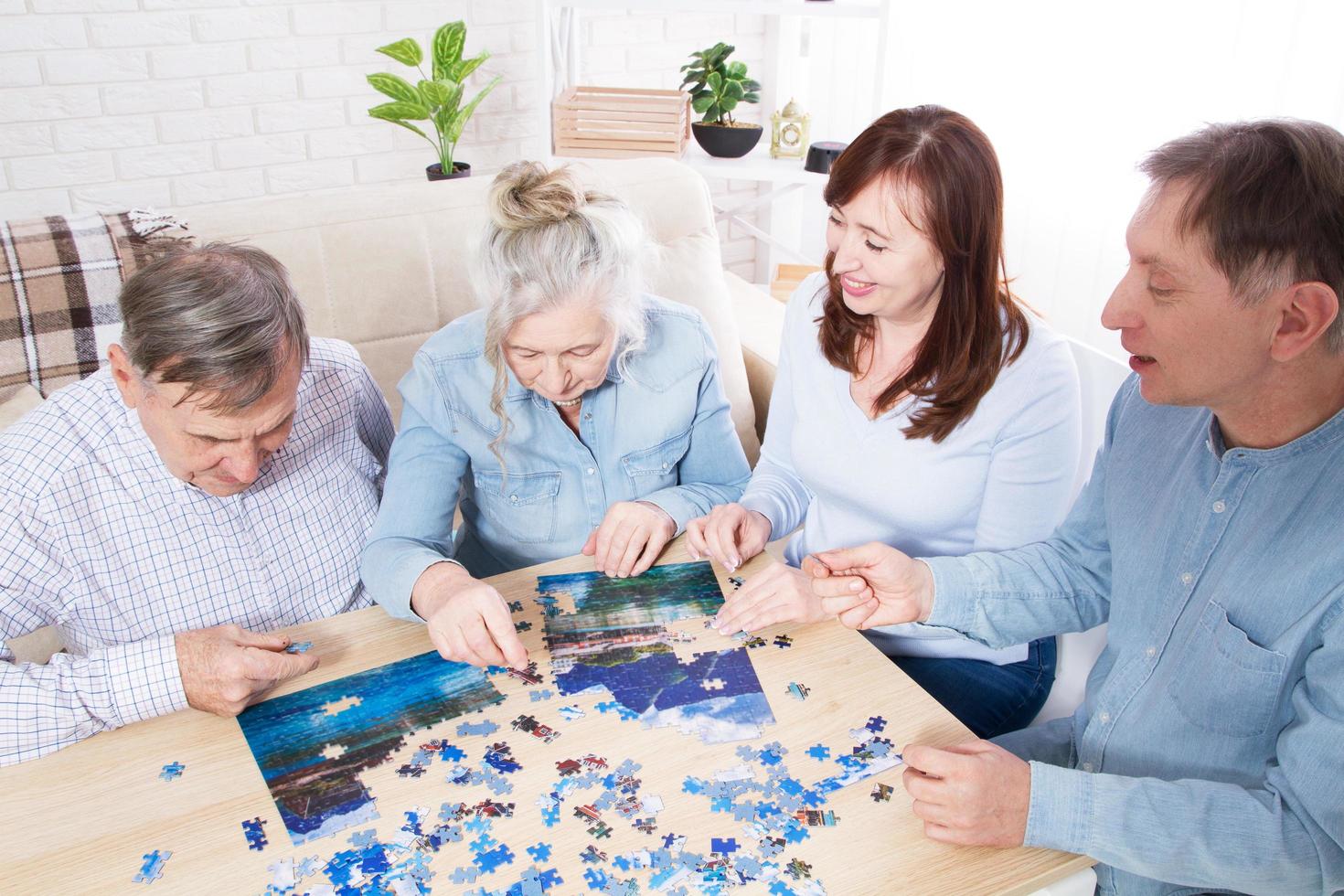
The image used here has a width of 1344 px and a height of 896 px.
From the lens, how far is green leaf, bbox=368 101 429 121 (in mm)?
3492

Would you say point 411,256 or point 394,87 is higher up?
point 394,87

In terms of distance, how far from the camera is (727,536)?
5.62 feet

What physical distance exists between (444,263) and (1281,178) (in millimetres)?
1822

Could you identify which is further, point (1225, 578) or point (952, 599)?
point (952, 599)

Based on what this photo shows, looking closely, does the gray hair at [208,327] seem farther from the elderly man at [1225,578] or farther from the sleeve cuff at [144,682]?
the elderly man at [1225,578]

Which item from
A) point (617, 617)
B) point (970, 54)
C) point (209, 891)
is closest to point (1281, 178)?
point (617, 617)

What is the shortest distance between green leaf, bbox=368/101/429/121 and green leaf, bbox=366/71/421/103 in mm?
21

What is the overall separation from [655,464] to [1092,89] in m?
1.83

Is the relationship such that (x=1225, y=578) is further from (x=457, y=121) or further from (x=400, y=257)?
(x=457, y=121)

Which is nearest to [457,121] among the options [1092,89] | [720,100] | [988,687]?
[720,100]

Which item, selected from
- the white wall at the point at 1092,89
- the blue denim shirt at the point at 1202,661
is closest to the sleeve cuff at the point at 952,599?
the blue denim shirt at the point at 1202,661

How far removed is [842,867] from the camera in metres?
1.17

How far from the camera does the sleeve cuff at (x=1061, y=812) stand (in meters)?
1.19

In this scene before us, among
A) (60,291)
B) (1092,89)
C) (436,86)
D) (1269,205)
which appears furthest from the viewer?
(436,86)
